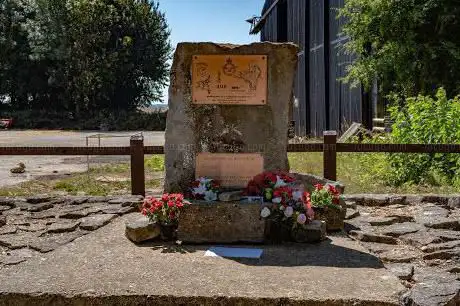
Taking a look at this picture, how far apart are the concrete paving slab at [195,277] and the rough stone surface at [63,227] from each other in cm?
93

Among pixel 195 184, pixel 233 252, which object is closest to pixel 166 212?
pixel 195 184

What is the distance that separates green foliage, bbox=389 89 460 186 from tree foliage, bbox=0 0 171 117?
89.7 feet

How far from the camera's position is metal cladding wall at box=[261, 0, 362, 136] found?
1775 centimetres

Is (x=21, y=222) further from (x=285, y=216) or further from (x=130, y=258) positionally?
(x=285, y=216)

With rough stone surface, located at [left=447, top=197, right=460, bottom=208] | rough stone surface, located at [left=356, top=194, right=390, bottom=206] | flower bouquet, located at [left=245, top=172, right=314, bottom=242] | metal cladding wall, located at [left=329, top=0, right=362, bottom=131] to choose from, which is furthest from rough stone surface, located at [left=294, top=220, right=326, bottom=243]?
metal cladding wall, located at [left=329, top=0, right=362, bottom=131]

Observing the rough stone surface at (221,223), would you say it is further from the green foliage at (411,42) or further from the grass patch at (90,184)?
the green foliage at (411,42)

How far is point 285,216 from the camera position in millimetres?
5426

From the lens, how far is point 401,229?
19.6ft

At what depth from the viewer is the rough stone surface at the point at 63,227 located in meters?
6.24

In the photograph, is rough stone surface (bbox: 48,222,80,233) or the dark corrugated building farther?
the dark corrugated building

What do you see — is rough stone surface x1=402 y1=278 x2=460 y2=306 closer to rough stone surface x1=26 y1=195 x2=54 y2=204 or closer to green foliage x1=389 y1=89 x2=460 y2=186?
green foliage x1=389 y1=89 x2=460 y2=186

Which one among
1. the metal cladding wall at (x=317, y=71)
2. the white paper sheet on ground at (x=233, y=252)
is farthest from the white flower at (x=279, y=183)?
the metal cladding wall at (x=317, y=71)

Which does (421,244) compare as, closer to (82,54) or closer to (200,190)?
(200,190)

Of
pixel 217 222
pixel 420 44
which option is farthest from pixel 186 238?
pixel 420 44
